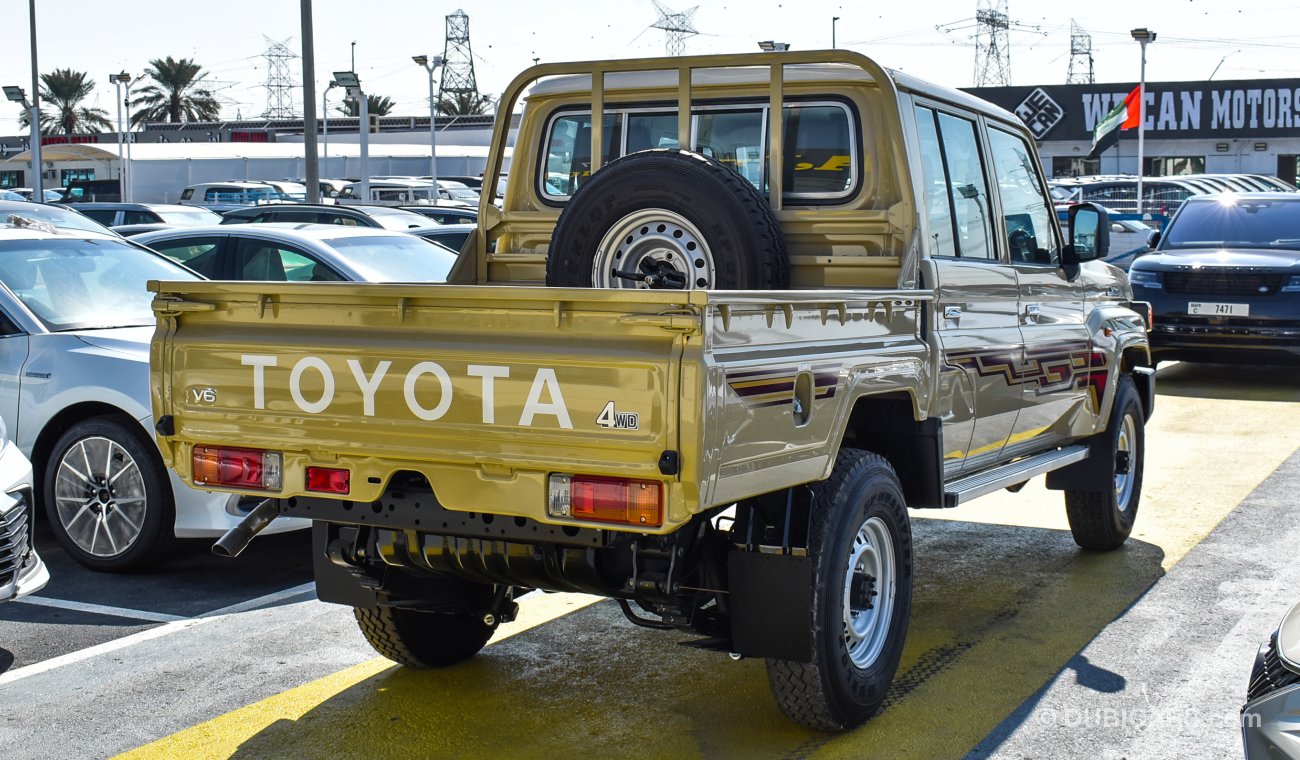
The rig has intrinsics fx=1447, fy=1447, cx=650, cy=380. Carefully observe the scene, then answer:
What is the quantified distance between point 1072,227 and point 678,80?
2164 mm

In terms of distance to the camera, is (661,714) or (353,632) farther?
(353,632)

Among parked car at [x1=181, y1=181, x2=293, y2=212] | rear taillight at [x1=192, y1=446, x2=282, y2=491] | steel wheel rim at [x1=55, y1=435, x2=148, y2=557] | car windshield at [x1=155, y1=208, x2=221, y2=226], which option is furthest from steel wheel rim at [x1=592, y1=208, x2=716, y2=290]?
parked car at [x1=181, y1=181, x2=293, y2=212]

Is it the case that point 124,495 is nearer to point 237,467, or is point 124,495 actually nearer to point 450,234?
point 237,467

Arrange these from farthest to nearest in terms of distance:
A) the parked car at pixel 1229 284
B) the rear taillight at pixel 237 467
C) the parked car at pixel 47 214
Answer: the parked car at pixel 1229 284 → the parked car at pixel 47 214 → the rear taillight at pixel 237 467

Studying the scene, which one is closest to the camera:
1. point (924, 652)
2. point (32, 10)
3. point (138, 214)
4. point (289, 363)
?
point (289, 363)

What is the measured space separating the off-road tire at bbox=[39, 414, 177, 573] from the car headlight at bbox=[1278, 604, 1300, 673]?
4.82 m

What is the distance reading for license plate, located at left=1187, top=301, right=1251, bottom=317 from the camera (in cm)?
1273

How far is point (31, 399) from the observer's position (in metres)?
6.95

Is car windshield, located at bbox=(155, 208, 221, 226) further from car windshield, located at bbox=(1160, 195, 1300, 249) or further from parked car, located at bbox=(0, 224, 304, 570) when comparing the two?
parked car, located at bbox=(0, 224, 304, 570)

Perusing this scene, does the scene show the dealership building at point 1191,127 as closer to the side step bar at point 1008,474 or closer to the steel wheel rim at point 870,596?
the side step bar at point 1008,474

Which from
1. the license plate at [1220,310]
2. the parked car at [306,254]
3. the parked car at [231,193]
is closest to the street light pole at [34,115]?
the parked car at [231,193]

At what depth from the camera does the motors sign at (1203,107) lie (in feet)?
139

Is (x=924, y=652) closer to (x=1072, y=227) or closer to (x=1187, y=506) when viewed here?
(x=1072, y=227)

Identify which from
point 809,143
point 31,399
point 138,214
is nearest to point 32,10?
point 138,214
